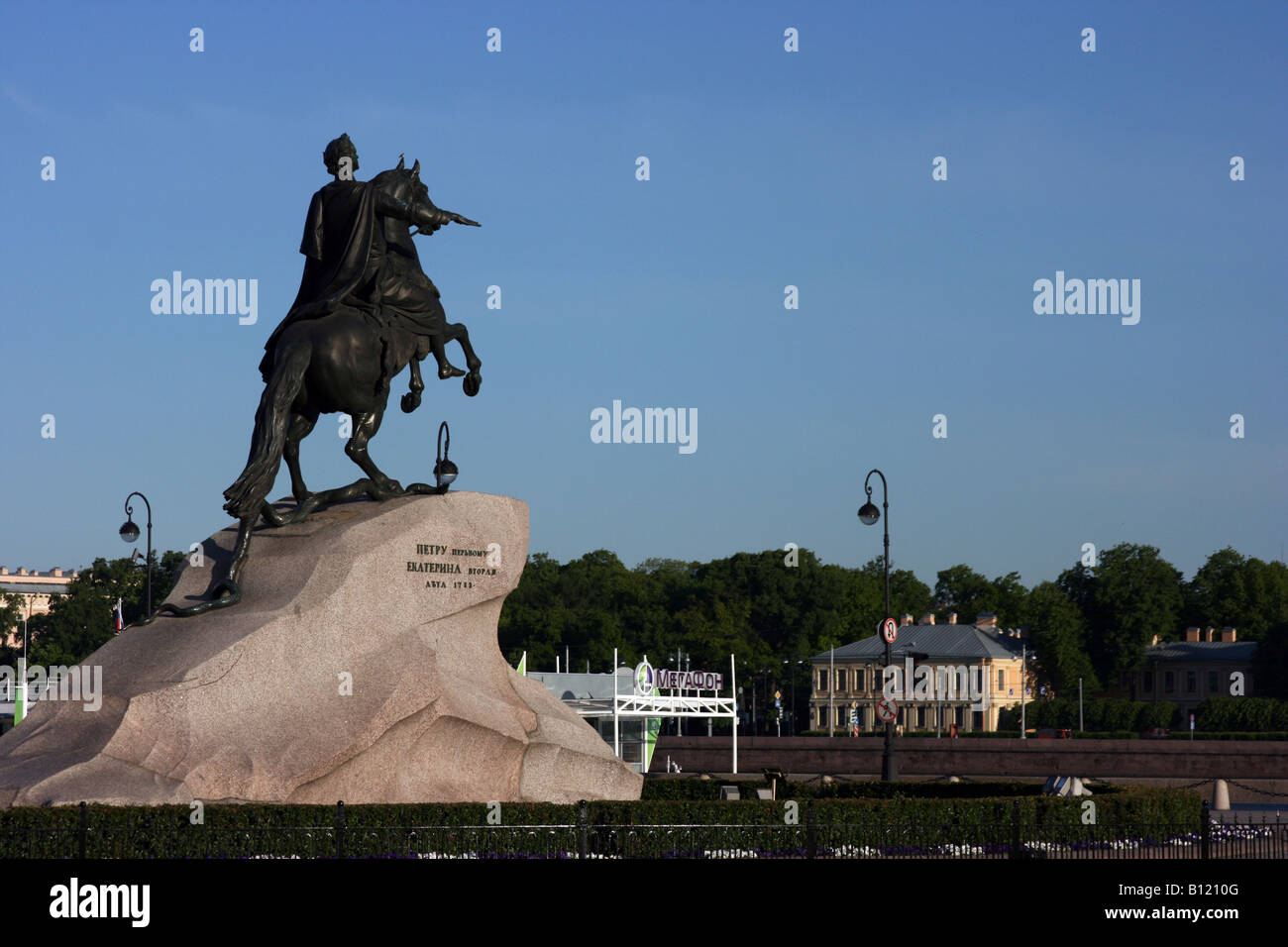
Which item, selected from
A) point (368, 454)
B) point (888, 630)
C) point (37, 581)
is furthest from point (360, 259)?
point (37, 581)

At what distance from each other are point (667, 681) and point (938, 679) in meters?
Answer: 60.6

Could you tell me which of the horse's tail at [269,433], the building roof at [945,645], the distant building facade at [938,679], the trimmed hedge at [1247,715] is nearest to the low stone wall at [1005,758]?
the trimmed hedge at [1247,715]

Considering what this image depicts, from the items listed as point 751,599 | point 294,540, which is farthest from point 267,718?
point 751,599

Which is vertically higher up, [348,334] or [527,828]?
[348,334]

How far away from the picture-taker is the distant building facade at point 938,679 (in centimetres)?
11475

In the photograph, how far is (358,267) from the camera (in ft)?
71.8

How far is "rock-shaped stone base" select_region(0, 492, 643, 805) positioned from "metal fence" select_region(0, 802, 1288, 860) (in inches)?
59.6

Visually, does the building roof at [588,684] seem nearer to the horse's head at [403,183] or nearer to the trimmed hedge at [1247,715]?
the trimmed hedge at [1247,715]

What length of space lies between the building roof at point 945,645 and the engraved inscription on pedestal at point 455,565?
314ft

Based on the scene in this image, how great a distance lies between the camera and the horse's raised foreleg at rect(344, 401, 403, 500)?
72.5ft

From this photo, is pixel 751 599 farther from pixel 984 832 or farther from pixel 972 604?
pixel 984 832

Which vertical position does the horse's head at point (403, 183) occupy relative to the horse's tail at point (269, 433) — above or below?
above

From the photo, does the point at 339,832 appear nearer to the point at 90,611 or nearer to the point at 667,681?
the point at 667,681
